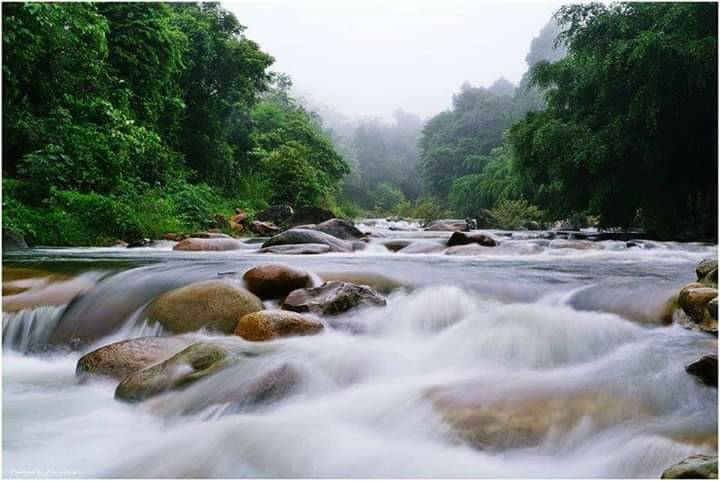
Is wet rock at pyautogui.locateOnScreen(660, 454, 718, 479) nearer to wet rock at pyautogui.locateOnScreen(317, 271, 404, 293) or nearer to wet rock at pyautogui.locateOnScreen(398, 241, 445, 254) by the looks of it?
wet rock at pyautogui.locateOnScreen(317, 271, 404, 293)

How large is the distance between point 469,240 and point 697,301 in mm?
5395

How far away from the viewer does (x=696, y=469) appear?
1.65 metres

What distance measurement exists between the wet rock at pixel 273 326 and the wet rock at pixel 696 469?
2.30m

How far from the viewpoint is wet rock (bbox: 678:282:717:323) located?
11.1 ft

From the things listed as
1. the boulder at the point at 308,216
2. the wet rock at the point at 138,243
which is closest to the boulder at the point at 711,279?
the wet rock at the point at 138,243

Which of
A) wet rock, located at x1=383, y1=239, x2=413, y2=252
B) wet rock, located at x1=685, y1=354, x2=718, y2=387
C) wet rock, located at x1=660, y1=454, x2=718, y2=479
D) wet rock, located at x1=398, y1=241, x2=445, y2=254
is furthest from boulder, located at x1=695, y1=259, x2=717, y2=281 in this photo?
wet rock, located at x1=383, y1=239, x2=413, y2=252

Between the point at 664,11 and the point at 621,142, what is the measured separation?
266 centimetres

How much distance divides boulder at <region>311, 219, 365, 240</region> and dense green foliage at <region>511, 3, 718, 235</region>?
4768 mm

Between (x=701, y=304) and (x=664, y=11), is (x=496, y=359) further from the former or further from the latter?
(x=664, y=11)

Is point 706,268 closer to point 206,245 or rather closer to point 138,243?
point 206,245

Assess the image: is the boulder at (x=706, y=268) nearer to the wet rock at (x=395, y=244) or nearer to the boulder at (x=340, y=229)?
the wet rock at (x=395, y=244)

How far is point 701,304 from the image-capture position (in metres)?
3.43

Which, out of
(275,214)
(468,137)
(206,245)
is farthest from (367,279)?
(468,137)

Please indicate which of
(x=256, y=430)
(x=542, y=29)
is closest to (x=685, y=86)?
(x=256, y=430)
